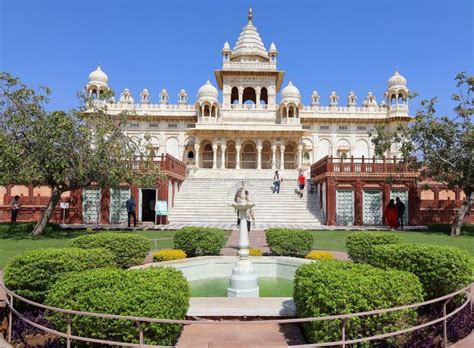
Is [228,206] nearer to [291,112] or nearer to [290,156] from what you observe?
[291,112]

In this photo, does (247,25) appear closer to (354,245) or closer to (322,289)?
(354,245)

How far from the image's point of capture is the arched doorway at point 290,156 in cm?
4141

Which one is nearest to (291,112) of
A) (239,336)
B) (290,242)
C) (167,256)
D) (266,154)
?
(266,154)

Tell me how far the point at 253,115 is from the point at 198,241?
31510 mm

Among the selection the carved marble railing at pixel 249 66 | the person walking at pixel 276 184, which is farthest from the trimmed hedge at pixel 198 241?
the carved marble railing at pixel 249 66

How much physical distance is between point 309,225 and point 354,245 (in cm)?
1177

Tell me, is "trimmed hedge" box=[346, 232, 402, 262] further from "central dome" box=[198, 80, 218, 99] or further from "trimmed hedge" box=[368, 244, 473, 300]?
"central dome" box=[198, 80, 218, 99]

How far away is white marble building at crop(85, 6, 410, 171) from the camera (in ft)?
132

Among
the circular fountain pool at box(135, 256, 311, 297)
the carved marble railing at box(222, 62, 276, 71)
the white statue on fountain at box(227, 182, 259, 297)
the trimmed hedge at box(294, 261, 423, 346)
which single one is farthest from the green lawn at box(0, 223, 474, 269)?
the carved marble railing at box(222, 62, 276, 71)

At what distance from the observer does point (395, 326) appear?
4.36 metres

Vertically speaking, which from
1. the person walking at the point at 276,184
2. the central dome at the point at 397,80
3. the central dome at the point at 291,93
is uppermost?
the central dome at the point at 397,80

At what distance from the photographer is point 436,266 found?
577cm

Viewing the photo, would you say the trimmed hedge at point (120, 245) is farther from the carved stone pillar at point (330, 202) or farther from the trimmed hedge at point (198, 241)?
the carved stone pillar at point (330, 202)

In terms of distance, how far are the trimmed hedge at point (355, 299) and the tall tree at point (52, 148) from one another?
41.2 feet
